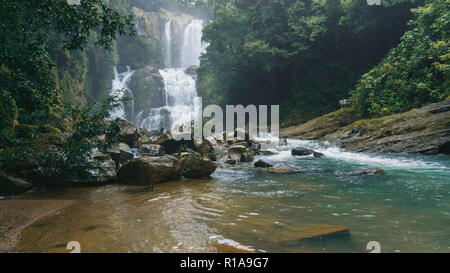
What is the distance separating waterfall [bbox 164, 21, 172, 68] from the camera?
176 feet

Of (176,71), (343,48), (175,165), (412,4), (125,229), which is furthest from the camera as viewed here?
(176,71)

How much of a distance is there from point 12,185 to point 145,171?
2.79 metres

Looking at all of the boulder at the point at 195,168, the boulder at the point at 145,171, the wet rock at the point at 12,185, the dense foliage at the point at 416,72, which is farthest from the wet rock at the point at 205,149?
the dense foliage at the point at 416,72

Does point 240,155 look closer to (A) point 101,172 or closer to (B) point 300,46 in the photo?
(A) point 101,172

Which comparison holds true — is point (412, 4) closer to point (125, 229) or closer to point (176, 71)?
point (125, 229)

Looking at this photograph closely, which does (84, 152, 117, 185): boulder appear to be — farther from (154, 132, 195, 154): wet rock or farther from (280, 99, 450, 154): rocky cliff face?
(280, 99, 450, 154): rocky cliff face

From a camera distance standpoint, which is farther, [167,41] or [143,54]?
[167,41]

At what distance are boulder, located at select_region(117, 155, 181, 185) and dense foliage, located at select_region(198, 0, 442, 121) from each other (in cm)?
1870

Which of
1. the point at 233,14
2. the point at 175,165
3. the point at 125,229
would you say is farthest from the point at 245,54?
the point at 125,229

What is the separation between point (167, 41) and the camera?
5547 centimetres

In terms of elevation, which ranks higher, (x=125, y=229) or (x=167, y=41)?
Result: (x=167, y=41)

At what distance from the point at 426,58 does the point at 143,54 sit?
1709 inches

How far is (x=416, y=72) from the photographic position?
44.2 ft
